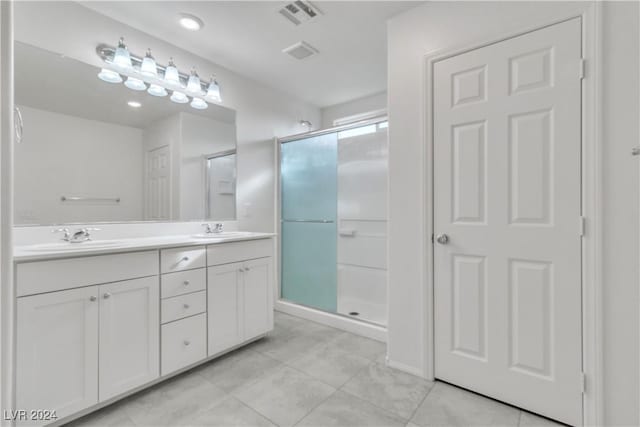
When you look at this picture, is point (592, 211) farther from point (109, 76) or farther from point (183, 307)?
point (109, 76)

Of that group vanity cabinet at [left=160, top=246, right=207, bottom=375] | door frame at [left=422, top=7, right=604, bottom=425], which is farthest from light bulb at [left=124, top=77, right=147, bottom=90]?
door frame at [left=422, top=7, right=604, bottom=425]

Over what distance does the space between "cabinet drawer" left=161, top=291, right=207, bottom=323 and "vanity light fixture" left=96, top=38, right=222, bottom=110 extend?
5.22 ft

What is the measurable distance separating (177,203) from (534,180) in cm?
248

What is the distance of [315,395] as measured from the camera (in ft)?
5.50

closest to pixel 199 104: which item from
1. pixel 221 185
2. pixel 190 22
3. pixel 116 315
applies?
pixel 190 22

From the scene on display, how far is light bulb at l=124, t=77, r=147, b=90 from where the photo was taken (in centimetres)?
211

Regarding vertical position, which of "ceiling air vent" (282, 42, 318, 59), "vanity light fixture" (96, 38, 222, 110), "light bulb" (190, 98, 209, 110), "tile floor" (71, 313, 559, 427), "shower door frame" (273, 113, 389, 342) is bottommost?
"tile floor" (71, 313, 559, 427)

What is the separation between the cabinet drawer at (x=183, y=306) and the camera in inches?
68.4

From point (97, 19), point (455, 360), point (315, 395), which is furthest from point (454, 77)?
point (97, 19)

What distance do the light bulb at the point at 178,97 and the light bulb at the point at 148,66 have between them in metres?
0.21

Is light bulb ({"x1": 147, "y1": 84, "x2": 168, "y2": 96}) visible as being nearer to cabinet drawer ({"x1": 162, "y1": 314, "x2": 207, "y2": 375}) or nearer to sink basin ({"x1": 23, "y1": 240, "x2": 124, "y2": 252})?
sink basin ({"x1": 23, "y1": 240, "x2": 124, "y2": 252})

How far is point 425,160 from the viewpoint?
1.83m

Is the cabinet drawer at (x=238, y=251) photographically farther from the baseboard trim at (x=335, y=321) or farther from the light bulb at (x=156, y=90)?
the light bulb at (x=156, y=90)

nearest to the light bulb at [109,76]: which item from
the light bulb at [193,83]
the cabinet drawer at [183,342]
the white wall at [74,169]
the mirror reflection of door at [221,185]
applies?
the white wall at [74,169]
